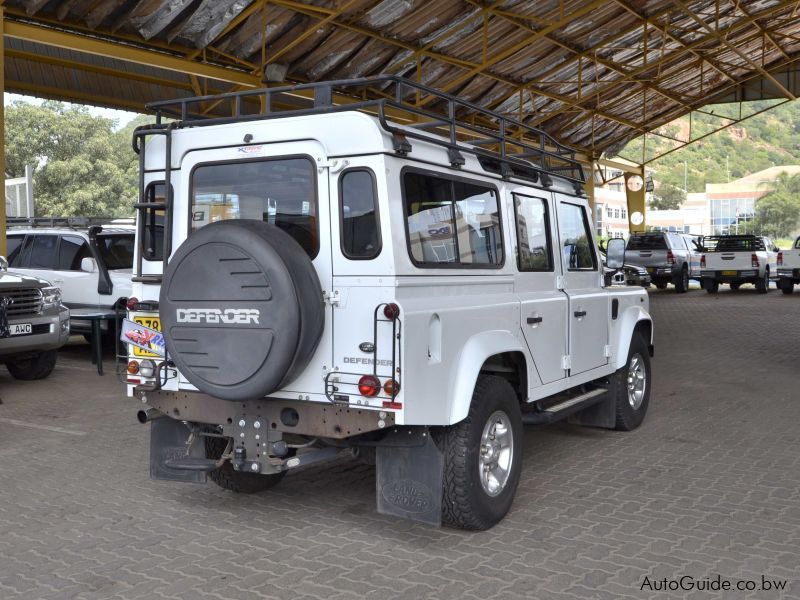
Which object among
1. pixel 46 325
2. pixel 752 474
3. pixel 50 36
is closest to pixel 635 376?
pixel 752 474

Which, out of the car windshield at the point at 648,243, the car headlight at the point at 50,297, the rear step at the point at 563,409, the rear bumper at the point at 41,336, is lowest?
the rear step at the point at 563,409

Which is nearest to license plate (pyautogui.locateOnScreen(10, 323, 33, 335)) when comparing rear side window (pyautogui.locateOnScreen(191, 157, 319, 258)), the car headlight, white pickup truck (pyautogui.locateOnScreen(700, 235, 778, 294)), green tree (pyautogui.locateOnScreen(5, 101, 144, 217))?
the car headlight

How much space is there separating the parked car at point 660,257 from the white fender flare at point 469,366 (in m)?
23.2

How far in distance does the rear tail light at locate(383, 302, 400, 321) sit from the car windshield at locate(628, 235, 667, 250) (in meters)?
24.8

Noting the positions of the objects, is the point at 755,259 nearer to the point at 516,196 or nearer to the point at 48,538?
the point at 516,196

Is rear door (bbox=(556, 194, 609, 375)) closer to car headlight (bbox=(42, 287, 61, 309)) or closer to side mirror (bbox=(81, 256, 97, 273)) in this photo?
car headlight (bbox=(42, 287, 61, 309))

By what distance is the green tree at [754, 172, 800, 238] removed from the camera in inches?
3250

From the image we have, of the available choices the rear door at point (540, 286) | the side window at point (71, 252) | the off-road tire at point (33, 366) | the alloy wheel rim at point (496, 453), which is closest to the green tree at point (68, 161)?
the side window at point (71, 252)

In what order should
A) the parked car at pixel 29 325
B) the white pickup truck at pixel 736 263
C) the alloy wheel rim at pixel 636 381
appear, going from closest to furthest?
the alloy wheel rim at pixel 636 381, the parked car at pixel 29 325, the white pickup truck at pixel 736 263

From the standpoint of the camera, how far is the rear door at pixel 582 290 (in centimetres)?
623

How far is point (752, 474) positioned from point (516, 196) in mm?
2660

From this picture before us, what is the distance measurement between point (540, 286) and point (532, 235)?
0.36 m

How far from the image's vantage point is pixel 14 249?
1324cm

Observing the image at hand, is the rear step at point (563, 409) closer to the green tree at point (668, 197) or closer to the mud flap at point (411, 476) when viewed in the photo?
the mud flap at point (411, 476)
